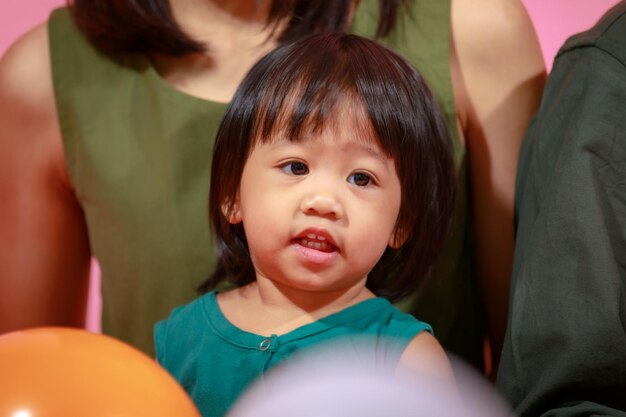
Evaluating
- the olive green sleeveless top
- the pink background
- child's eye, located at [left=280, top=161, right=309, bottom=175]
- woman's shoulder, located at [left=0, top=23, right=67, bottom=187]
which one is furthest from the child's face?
the pink background

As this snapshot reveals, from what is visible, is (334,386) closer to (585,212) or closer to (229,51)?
(585,212)

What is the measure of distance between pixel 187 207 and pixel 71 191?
171mm

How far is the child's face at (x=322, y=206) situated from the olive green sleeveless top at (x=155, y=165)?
0.87 feet

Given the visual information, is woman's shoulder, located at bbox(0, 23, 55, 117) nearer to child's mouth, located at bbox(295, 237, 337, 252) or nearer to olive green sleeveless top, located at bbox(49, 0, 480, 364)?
olive green sleeveless top, located at bbox(49, 0, 480, 364)

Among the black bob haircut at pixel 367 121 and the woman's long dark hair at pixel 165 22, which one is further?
the woman's long dark hair at pixel 165 22

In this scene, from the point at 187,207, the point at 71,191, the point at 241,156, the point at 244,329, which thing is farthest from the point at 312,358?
the point at 71,191

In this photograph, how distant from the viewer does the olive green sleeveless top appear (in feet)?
3.73

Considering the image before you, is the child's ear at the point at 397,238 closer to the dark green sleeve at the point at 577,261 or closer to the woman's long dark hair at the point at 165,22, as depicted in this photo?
the dark green sleeve at the point at 577,261

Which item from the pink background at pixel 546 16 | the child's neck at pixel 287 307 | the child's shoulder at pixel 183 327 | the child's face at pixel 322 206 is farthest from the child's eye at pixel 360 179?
the pink background at pixel 546 16

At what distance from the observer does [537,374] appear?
85cm

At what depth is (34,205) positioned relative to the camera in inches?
47.9

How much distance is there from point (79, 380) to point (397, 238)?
1.17 feet

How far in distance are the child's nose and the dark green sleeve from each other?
0.19 meters

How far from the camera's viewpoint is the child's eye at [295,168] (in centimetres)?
86
